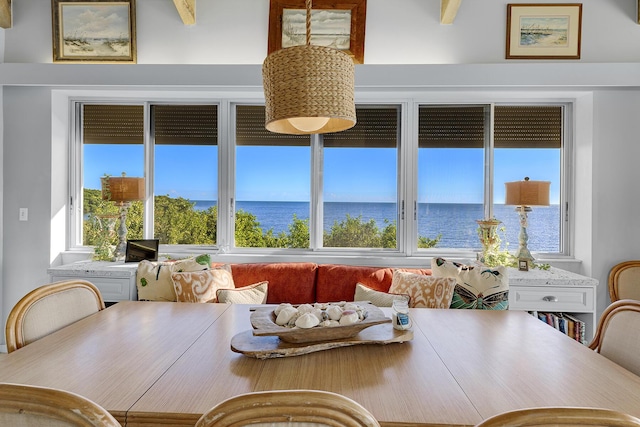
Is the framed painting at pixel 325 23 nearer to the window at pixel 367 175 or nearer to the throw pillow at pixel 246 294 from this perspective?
the window at pixel 367 175

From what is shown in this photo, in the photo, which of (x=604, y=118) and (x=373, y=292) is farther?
(x=604, y=118)

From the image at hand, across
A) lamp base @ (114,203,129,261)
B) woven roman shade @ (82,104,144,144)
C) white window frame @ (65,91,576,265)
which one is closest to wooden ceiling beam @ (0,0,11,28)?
white window frame @ (65,91,576,265)

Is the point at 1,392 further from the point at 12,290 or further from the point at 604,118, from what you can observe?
the point at 604,118

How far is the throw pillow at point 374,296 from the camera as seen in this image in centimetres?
260

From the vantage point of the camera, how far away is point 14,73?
316 cm

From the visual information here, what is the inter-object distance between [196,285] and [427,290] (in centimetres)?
153

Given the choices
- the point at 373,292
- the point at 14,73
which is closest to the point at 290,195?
the point at 373,292

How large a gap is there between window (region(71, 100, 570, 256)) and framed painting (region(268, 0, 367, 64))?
57 cm

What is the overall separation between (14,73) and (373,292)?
330cm

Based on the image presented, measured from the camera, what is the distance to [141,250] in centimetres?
322

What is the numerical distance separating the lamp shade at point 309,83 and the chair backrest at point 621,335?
127 centimetres

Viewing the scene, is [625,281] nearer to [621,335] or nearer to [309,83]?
[621,335]

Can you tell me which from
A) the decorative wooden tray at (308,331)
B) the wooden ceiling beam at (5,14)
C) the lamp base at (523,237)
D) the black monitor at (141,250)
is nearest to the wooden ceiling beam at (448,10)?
the lamp base at (523,237)

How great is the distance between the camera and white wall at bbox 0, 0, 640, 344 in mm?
3027
